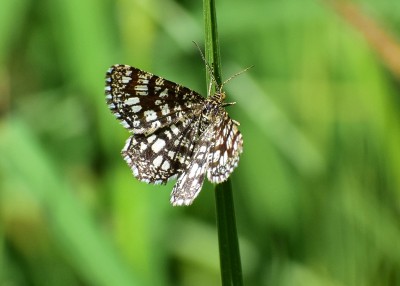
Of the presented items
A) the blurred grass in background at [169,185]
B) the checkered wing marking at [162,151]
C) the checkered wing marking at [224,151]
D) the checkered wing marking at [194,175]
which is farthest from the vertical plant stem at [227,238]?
the blurred grass in background at [169,185]

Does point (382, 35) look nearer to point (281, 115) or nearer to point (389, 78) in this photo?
point (389, 78)

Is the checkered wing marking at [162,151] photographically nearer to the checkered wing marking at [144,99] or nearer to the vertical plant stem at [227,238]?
the checkered wing marking at [144,99]

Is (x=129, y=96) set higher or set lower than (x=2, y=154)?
higher

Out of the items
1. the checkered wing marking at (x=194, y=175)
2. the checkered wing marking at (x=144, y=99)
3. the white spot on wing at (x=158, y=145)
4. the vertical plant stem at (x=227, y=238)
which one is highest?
the checkered wing marking at (x=144, y=99)

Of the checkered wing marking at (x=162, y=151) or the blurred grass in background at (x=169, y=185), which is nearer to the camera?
the checkered wing marking at (x=162, y=151)

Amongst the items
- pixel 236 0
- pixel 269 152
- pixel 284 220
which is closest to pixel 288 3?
pixel 236 0

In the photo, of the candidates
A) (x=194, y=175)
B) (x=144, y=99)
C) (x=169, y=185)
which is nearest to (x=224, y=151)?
(x=194, y=175)
